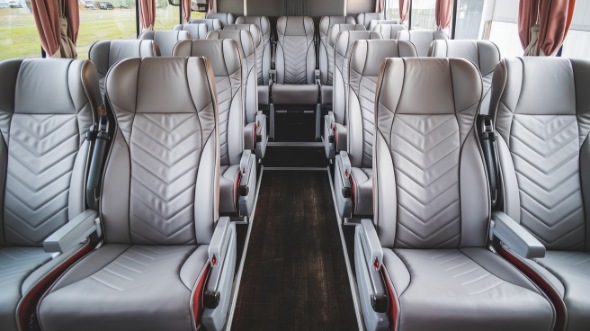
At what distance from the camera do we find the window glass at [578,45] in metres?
3.06

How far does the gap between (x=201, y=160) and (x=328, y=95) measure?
3.17m

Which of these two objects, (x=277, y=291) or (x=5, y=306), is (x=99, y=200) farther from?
(x=277, y=291)

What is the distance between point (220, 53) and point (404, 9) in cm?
557

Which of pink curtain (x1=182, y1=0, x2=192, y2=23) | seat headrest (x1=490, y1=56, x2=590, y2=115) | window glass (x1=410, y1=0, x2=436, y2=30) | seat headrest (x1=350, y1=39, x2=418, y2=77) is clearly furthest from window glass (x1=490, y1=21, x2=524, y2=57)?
pink curtain (x1=182, y1=0, x2=192, y2=23)

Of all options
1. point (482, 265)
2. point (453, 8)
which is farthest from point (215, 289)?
point (453, 8)

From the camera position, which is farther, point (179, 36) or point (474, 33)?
point (474, 33)

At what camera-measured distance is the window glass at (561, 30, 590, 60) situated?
3.06 m

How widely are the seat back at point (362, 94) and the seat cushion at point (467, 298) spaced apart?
1188 millimetres

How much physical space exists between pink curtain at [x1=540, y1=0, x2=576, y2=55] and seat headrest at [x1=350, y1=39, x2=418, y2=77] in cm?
92

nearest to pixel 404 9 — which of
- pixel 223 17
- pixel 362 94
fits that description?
pixel 223 17

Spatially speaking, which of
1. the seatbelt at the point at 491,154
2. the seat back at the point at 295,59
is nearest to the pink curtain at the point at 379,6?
the seat back at the point at 295,59

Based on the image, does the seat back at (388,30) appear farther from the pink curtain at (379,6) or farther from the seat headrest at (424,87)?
the seat headrest at (424,87)

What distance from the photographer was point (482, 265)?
170 cm

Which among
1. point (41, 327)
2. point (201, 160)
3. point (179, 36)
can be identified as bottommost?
point (41, 327)
